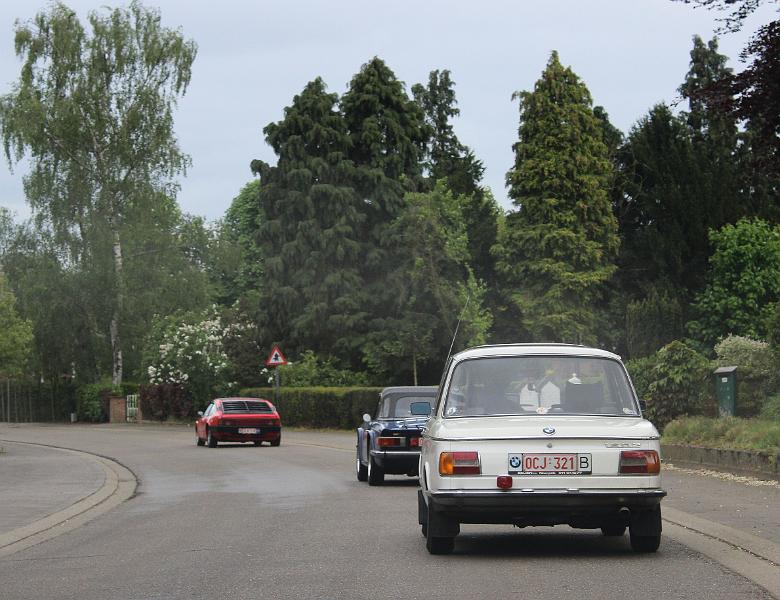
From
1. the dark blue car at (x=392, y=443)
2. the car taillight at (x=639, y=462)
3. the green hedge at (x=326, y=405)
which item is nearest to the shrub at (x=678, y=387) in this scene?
the dark blue car at (x=392, y=443)

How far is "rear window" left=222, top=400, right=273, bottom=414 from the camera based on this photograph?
38906mm

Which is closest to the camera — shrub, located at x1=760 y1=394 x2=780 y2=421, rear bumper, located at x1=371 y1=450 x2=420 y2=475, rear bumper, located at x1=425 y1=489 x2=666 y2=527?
rear bumper, located at x1=425 y1=489 x2=666 y2=527

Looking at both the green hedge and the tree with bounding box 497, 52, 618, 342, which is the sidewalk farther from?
the tree with bounding box 497, 52, 618, 342

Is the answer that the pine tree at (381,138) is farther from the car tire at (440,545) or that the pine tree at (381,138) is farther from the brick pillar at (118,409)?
the car tire at (440,545)

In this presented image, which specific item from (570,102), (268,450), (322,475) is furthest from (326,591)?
(570,102)

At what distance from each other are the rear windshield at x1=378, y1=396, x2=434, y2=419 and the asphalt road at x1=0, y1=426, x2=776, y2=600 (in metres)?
2.99

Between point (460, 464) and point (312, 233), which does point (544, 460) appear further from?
point (312, 233)

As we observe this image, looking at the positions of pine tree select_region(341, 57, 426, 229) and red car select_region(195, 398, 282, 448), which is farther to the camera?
pine tree select_region(341, 57, 426, 229)

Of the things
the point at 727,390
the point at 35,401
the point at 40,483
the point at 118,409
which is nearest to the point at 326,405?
the point at 118,409

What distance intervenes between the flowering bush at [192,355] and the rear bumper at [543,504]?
54.2 meters

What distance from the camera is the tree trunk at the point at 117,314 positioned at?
222 feet

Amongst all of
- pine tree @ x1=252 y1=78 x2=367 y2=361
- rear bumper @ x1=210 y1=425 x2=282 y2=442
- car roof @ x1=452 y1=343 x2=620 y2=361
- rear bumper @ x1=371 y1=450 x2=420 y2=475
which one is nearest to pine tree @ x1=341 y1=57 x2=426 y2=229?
pine tree @ x1=252 y1=78 x2=367 y2=361

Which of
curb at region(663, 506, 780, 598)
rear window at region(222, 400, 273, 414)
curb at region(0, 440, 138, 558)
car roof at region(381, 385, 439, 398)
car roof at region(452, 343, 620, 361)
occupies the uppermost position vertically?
car roof at region(452, 343, 620, 361)

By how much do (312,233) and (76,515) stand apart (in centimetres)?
4825
